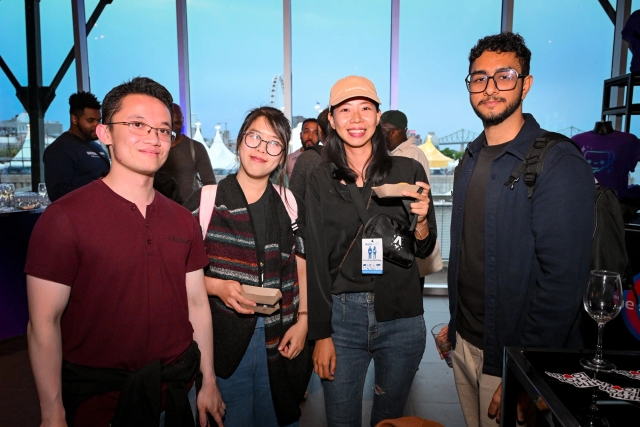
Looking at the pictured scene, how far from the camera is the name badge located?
1.62 meters

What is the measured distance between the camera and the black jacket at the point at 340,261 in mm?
1637

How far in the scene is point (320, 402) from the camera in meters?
2.89

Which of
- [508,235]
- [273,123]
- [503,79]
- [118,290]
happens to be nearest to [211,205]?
[273,123]

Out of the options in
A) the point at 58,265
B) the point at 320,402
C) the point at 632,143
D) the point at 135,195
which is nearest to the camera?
the point at 58,265

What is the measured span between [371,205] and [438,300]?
376 cm

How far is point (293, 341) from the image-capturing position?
171 cm

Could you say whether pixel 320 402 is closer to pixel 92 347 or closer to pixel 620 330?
pixel 92 347

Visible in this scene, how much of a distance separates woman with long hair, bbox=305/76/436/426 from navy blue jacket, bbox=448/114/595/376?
0.29 meters

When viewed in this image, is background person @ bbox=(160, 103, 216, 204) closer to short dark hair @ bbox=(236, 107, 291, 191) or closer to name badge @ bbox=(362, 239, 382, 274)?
short dark hair @ bbox=(236, 107, 291, 191)

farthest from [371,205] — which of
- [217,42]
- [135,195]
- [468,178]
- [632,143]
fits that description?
[217,42]

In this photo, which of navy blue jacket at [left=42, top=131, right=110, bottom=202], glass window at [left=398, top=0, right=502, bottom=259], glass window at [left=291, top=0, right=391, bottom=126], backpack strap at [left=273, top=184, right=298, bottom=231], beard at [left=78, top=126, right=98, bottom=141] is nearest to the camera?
backpack strap at [left=273, top=184, right=298, bottom=231]

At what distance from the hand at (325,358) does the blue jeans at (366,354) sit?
0.03 m

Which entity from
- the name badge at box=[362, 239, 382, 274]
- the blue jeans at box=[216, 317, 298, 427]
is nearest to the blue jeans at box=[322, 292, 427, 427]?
the name badge at box=[362, 239, 382, 274]

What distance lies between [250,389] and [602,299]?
Result: 4.41 ft
